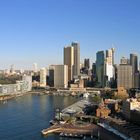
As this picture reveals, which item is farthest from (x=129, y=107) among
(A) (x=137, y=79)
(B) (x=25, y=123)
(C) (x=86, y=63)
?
(C) (x=86, y=63)

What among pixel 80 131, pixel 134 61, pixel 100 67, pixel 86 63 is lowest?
pixel 80 131

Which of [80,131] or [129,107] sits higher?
[129,107]

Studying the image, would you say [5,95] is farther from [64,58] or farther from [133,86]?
[64,58]

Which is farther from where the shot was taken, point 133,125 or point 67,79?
point 67,79

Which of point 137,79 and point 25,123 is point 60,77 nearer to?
point 137,79

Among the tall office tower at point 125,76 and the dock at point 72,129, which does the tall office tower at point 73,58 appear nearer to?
the tall office tower at point 125,76

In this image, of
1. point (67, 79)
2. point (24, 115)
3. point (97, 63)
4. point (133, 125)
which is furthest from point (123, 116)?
point (97, 63)
